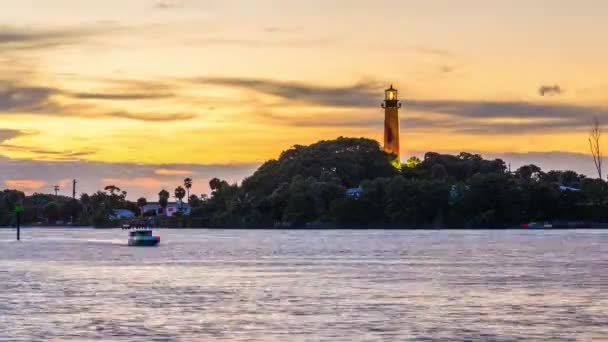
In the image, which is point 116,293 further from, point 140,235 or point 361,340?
point 140,235

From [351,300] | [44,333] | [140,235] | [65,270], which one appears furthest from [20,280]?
[140,235]

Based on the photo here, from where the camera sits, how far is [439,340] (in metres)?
38.5

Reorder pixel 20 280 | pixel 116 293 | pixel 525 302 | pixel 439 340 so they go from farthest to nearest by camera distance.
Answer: pixel 20 280 → pixel 116 293 → pixel 525 302 → pixel 439 340

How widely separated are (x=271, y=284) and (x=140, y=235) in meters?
85.3

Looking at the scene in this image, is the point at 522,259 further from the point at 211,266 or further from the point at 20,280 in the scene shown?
the point at 20,280

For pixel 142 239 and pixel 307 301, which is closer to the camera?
pixel 307 301

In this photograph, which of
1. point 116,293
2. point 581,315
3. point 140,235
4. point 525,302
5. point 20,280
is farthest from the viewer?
point 140,235

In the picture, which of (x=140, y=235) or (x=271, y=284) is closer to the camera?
(x=271, y=284)

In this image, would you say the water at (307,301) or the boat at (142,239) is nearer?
the water at (307,301)

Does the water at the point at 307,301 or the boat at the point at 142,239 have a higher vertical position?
the boat at the point at 142,239

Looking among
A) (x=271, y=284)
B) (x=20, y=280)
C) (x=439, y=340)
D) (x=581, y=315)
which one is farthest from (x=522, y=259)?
(x=439, y=340)

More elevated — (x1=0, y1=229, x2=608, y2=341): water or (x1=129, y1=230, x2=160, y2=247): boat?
(x1=129, y1=230, x2=160, y2=247): boat

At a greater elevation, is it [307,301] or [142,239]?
[142,239]

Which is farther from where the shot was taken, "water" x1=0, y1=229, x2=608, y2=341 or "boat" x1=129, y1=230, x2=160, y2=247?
"boat" x1=129, y1=230, x2=160, y2=247
